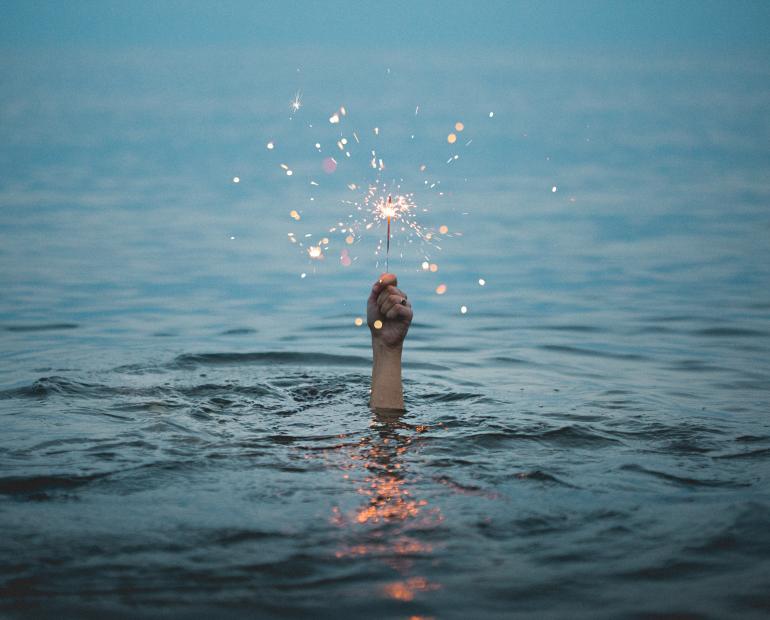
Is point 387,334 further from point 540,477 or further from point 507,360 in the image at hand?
point 507,360

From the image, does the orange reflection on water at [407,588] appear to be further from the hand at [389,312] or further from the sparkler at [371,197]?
the sparkler at [371,197]

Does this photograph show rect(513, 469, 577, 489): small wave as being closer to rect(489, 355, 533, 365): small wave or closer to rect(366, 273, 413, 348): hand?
rect(366, 273, 413, 348): hand

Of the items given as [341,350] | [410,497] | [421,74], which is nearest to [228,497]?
[410,497]

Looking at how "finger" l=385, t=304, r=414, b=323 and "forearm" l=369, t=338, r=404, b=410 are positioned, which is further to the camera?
"forearm" l=369, t=338, r=404, b=410

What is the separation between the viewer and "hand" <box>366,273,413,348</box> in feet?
28.5

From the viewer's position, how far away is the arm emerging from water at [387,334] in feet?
28.6

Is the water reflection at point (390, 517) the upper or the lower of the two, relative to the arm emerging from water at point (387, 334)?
lower

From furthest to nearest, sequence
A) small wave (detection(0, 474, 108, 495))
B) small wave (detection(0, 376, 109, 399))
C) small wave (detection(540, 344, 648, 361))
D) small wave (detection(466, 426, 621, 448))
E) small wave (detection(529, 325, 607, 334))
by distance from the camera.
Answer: small wave (detection(529, 325, 607, 334)) → small wave (detection(540, 344, 648, 361)) → small wave (detection(0, 376, 109, 399)) → small wave (detection(466, 426, 621, 448)) → small wave (detection(0, 474, 108, 495))

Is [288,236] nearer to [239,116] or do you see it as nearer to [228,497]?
[228,497]

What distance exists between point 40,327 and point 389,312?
21.6ft

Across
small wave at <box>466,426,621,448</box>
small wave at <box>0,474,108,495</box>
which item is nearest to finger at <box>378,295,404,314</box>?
small wave at <box>466,426,621,448</box>

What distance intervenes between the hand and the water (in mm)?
687

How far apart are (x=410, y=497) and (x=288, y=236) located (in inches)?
642

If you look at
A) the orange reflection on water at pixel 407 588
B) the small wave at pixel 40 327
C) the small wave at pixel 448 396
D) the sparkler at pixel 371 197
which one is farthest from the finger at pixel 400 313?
the small wave at pixel 40 327
